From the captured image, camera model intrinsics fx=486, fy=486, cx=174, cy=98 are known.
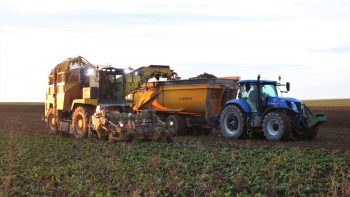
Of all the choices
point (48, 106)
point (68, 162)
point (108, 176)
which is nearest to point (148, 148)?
point (68, 162)

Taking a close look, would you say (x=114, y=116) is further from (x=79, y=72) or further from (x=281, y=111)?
(x=281, y=111)

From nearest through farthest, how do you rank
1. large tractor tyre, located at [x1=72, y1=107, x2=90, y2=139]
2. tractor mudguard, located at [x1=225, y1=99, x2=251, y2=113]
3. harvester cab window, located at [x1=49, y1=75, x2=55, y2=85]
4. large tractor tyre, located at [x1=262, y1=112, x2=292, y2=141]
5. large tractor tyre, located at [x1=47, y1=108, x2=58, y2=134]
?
large tractor tyre, located at [x1=262, y1=112, x2=292, y2=141] < tractor mudguard, located at [x1=225, y1=99, x2=251, y2=113] < large tractor tyre, located at [x1=72, y1=107, x2=90, y2=139] < large tractor tyre, located at [x1=47, y1=108, x2=58, y2=134] < harvester cab window, located at [x1=49, y1=75, x2=55, y2=85]

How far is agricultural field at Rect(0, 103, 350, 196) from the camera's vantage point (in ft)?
27.7

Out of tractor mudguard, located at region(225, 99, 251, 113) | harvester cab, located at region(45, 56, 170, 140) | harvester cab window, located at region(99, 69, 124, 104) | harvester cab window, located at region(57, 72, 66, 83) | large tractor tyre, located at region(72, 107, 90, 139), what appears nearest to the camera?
harvester cab, located at region(45, 56, 170, 140)

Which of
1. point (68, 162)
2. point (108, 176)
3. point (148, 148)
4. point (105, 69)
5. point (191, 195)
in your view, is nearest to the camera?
point (191, 195)

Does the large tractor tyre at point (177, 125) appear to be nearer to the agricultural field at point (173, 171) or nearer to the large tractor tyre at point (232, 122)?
the large tractor tyre at point (232, 122)

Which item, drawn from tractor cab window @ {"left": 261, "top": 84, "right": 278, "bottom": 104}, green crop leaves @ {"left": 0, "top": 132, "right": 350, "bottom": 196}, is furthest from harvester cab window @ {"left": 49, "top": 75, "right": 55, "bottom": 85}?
tractor cab window @ {"left": 261, "top": 84, "right": 278, "bottom": 104}

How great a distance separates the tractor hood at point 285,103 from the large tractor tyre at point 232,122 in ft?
3.75

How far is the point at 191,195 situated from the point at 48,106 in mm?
15333

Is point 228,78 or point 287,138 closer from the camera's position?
point 287,138

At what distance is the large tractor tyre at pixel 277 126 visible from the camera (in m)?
16.0

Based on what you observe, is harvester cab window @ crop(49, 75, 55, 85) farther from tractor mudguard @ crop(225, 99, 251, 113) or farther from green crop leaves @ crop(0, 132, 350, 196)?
tractor mudguard @ crop(225, 99, 251, 113)

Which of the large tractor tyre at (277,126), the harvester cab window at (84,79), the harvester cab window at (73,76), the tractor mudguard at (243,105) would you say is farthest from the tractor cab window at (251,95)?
the harvester cab window at (73,76)

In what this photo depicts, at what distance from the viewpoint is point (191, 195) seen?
26.7ft
